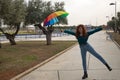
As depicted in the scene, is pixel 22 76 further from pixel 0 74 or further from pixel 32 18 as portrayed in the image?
pixel 32 18

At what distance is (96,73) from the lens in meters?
12.8

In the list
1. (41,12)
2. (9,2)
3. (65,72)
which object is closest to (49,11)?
(41,12)

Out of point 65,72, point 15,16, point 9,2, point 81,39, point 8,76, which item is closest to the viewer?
→ point 81,39

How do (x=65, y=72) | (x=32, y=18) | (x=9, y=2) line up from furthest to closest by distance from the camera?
(x=32, y=18) < (x=9, y=2) < (x=65, y=72)

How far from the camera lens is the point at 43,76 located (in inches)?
487

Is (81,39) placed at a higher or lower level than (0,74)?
higher

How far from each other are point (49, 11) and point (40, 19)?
139 cm

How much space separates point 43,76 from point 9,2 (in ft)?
20.2

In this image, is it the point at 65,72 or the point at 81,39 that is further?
the point at 65,72

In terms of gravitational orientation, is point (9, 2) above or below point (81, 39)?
above

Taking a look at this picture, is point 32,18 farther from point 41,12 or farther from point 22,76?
point 22,76

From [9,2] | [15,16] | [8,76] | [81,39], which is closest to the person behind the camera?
[81,39]

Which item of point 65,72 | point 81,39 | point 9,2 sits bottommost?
point 65,72

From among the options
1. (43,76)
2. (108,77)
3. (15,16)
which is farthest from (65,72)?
(15,16)
